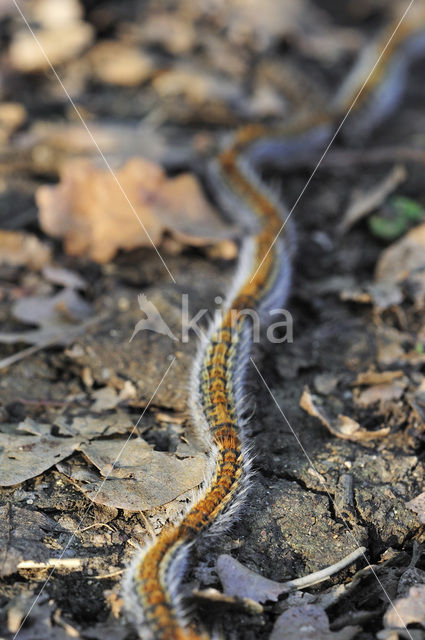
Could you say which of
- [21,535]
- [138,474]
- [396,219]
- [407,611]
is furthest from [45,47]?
[407,611]

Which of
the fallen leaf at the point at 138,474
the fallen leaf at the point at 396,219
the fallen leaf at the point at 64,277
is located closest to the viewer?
the fallen leaf at the point at 138,474

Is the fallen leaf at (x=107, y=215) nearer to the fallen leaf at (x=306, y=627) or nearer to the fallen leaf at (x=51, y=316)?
the fallen leaf at (x=51, y=316)

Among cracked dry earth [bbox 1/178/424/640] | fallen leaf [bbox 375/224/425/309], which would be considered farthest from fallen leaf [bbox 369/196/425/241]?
cracked dry earth [bbox 1/178/424/640]

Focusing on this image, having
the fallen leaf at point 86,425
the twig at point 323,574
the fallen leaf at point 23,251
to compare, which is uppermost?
the twig at point 323,574

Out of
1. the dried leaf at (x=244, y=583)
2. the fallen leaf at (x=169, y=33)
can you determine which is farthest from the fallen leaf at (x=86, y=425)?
the fallen leaf at (x=169, y=33)

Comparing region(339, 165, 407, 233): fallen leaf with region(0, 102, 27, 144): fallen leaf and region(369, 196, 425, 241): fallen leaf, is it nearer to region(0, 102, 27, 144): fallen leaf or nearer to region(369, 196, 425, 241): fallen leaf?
region(369, 196, 425, 241): fallen leaf

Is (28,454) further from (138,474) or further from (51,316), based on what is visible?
(51,316)
